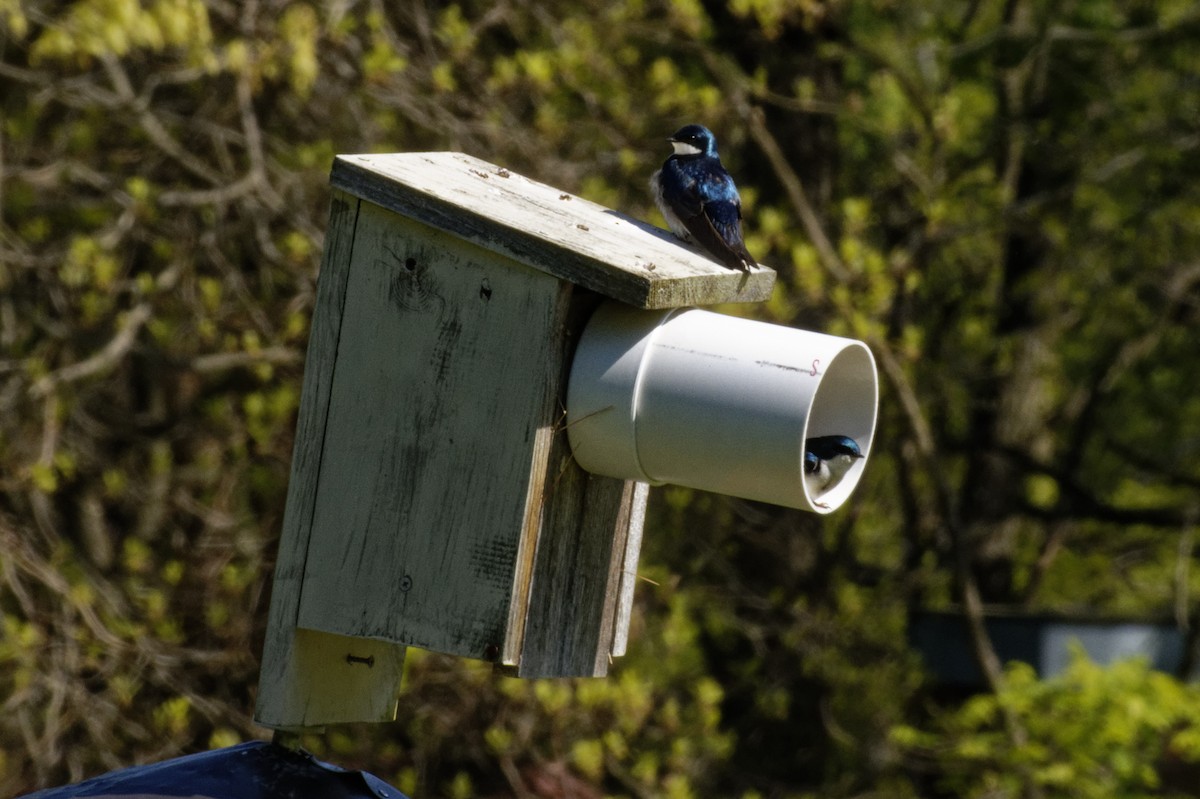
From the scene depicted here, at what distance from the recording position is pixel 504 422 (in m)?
1.63

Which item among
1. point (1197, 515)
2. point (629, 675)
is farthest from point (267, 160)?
point (1197, 515)

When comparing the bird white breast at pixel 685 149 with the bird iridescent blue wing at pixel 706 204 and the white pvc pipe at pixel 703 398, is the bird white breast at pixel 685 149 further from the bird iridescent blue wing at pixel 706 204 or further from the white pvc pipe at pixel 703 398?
the white pvc pipe at pixel 703 398

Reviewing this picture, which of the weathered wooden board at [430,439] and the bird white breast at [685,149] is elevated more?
the bird white breast at [685,149]

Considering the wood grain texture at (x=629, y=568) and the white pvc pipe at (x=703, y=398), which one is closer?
the white pvc pipe at (x=703, y=398)

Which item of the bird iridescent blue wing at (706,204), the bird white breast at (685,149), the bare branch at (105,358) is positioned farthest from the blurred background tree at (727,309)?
the bird iridescent blue wing at (706,204)

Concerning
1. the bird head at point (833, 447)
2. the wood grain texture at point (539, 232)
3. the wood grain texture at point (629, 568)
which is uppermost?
the wood grain texture at point (539, 232)

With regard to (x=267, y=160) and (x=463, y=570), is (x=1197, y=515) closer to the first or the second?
(x=267, y=160)

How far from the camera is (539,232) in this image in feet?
5.40

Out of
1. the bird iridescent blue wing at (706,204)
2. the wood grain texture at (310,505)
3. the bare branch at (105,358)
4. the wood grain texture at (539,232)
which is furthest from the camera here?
the bare branch at (105,358)

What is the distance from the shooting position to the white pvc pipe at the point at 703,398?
4.86 feet

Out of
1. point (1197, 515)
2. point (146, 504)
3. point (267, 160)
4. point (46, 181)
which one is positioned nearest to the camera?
point (46, 181)

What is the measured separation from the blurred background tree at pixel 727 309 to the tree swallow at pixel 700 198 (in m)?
1.10

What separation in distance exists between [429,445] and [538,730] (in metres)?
2.97

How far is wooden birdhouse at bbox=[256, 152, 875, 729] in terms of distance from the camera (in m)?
1.62
